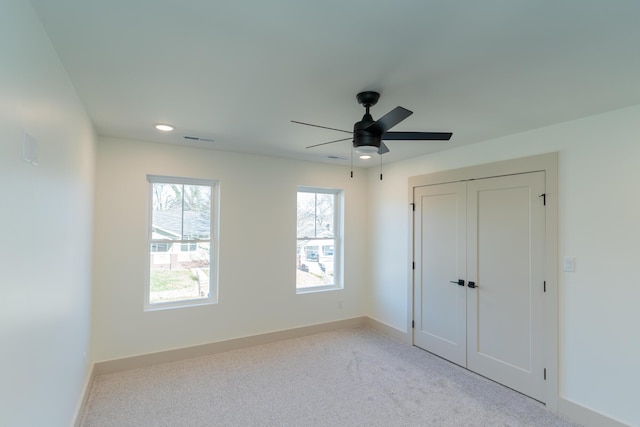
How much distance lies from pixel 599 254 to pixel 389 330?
2.73 meters

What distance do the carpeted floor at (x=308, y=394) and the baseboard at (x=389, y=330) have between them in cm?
37

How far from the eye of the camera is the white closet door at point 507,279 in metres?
3.00

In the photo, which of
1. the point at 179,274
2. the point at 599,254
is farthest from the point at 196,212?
the point at 599,254

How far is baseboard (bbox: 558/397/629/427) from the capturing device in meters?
2.47

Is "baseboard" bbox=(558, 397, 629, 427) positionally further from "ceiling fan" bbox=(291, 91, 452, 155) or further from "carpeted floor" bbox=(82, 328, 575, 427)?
"ceiling fan" bbox=(291, 91, 452, 155)

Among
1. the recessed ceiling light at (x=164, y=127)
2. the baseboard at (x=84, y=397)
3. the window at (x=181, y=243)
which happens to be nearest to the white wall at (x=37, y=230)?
the baseboard at (x=84, y=397)

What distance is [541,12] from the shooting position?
1361 millimetres

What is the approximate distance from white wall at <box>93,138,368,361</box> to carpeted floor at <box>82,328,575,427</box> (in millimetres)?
408

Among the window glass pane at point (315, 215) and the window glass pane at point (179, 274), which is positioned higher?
the window glass pane at point (315, 215)

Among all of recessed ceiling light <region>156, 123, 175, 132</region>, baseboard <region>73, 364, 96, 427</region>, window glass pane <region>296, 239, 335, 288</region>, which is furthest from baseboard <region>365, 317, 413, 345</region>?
recessed ceiling light <region>156, 123, 175, 132</region>

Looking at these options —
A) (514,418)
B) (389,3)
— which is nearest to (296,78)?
(389,3)

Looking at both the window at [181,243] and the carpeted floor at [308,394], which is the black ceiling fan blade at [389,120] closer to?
the carpeted floor at [308,394]

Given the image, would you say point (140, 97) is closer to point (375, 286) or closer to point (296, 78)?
point (296, 78)

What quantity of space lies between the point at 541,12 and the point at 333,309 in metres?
4.23
